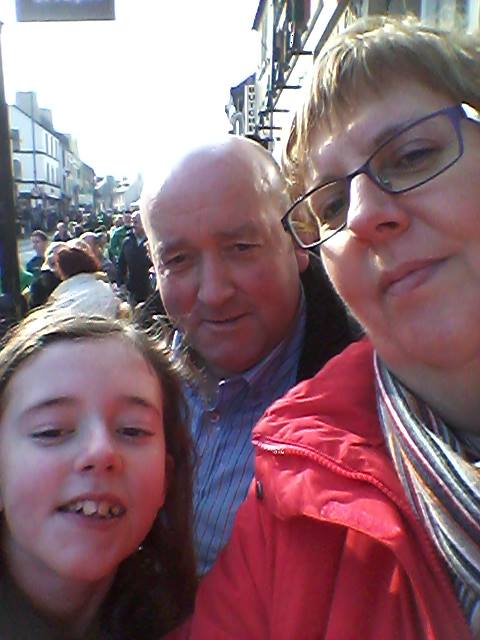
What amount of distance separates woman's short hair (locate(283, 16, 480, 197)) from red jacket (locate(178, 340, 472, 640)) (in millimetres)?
466

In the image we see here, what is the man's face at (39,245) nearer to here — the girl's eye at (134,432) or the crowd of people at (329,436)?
the crowd of people at (329,436)

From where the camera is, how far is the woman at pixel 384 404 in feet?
3.49

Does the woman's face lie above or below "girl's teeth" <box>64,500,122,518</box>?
above

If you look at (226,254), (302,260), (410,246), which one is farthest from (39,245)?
(410,246)

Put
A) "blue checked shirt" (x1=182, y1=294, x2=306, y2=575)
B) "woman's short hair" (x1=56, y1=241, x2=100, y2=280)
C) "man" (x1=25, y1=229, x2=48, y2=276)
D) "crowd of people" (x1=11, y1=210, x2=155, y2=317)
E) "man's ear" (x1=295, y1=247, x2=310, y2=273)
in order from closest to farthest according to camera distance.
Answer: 1. "blue checked shirt" (x1=182, y1=294, x2=306, y2=575)
2. "man's ear" (x1=295, y1=247, x2=310, y2=273)
3. "crowd of people" (x1=11, y1=210, x2=155, y2=317)
4. "woman's short hair" (x1=56, y1=241, x2=100, y2=280)
5. "man" (x1=25, y1=229, x2=48, y2=276)

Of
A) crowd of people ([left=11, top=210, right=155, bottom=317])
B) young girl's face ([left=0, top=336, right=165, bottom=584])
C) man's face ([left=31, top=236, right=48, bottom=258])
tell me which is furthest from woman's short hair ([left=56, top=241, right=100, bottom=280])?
man's face ([left=31, top=236, right=48, bottom=258])

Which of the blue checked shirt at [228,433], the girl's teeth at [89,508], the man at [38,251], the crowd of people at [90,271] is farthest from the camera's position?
the man at [38,251]

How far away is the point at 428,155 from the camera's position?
3.80ft

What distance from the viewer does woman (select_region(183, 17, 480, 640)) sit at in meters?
1.06

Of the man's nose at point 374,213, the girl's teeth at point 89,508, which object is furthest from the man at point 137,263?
the man's nose at point 374,213

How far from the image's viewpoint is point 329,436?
3.94 ft

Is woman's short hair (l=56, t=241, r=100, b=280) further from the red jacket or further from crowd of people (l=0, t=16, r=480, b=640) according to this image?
the red jacket

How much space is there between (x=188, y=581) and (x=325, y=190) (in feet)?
2.74

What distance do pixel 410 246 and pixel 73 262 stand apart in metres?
5.07
